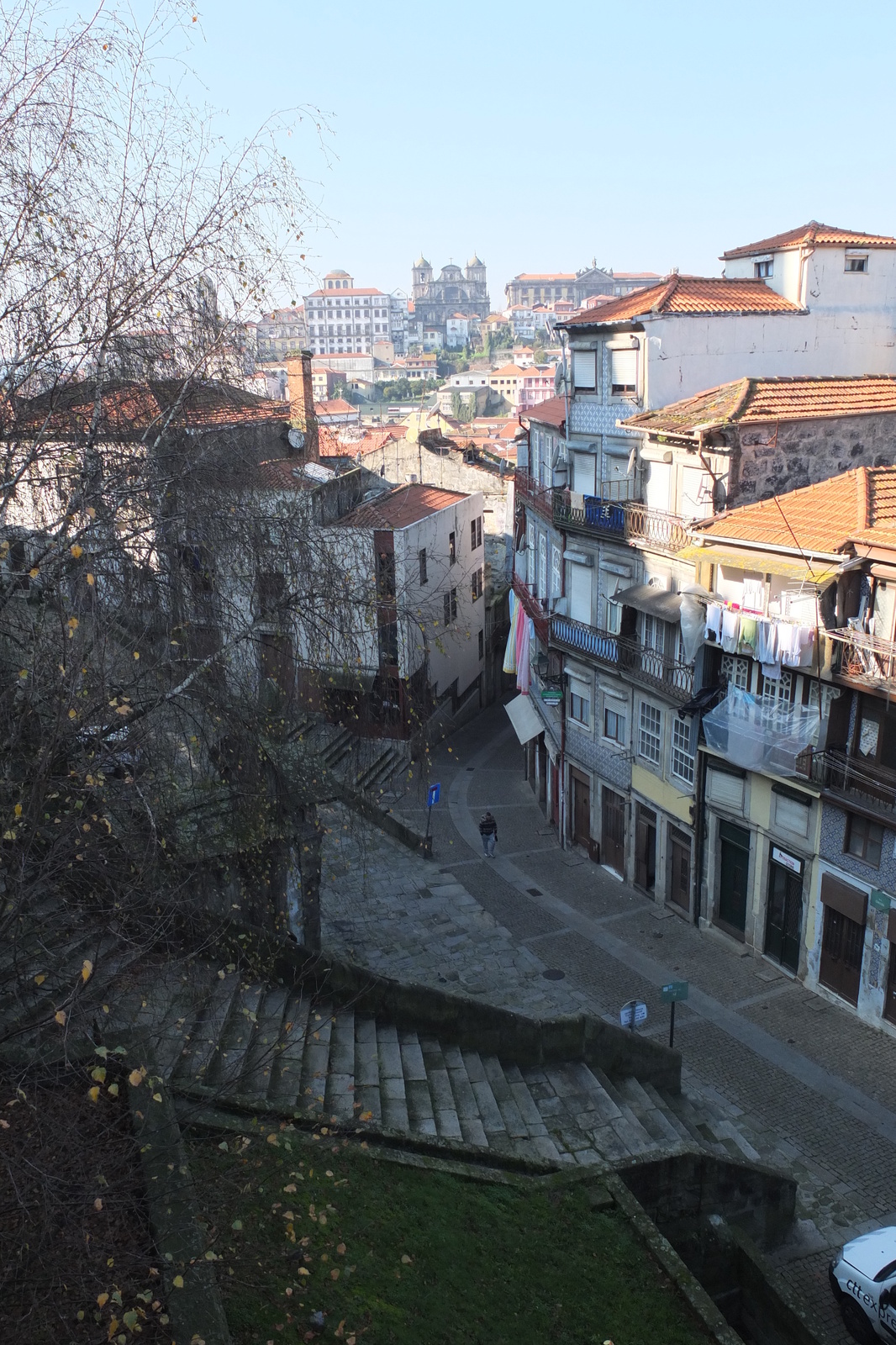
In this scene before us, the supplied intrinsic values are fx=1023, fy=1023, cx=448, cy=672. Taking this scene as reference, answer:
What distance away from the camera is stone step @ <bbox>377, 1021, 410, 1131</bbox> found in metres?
13.0

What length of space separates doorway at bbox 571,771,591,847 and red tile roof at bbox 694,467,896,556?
974 centimetres

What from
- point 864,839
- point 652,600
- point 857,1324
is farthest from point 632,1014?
point 652,600

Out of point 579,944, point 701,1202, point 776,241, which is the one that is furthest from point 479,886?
point 776,241

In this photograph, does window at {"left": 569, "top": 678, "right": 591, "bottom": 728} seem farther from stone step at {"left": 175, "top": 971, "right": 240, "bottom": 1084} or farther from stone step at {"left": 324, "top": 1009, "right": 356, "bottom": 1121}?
stone step at {"left": 175, "top": 971, "right": 240, "bottom": 1084}

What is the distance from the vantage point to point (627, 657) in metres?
26.1

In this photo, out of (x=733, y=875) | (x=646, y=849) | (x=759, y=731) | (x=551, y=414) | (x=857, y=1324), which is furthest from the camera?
(x=551, y=414)

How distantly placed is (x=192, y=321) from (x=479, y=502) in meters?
36.2

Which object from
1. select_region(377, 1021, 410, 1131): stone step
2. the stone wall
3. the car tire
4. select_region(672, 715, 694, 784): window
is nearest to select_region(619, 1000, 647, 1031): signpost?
select_region(377, 1021, 410, 1131): stone step

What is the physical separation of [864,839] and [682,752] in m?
5.63

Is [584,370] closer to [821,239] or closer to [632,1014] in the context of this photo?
[821,239]

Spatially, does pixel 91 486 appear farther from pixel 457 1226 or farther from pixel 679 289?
pixel 679 289

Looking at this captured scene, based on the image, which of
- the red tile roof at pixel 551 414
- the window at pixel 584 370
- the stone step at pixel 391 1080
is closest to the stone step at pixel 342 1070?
the stone step at pixel 391 1080

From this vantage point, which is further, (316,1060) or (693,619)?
(693,619)

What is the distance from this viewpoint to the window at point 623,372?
26391mm
